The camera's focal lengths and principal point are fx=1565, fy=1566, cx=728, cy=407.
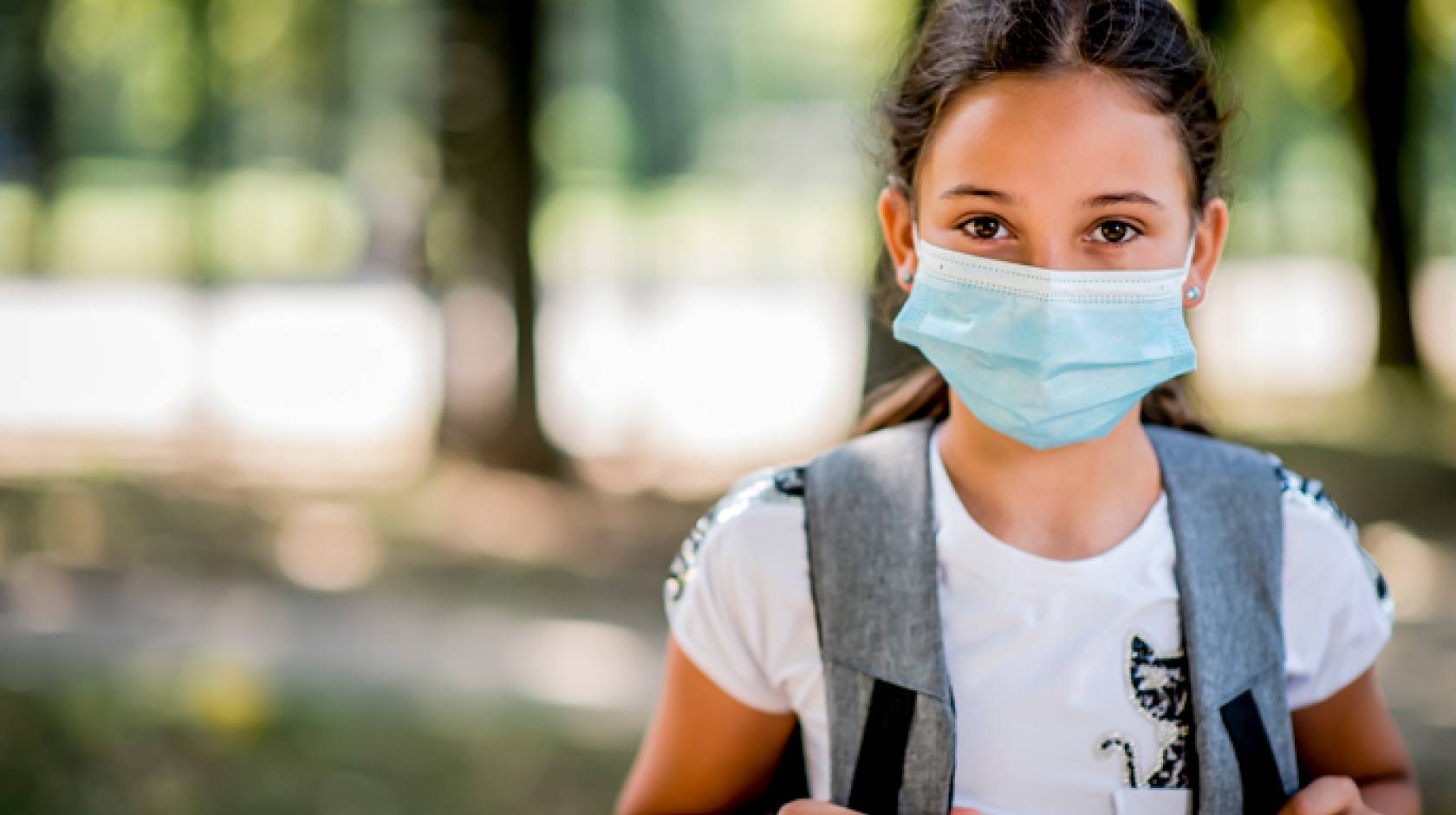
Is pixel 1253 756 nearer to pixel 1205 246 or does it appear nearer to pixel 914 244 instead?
pixel 1205 246

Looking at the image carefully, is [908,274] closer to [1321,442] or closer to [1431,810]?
[1431,810]

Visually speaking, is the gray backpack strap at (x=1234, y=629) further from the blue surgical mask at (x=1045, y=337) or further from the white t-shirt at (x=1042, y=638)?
the blue surgical mask at (x=1045, y=337)

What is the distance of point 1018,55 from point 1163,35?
0.69ft

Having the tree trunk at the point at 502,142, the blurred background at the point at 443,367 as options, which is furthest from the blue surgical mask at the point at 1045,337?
the tree trunk at the point at 502,142

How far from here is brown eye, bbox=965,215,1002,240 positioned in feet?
6.12

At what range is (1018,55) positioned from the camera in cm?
184

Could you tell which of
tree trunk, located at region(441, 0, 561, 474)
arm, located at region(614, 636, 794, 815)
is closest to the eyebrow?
arm, located at region(614, 636, 794, 815)

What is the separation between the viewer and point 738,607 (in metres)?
1.90

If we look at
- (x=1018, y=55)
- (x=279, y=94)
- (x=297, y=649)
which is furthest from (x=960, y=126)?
(x=279, y=94)

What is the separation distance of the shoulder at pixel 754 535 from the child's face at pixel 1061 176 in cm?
37

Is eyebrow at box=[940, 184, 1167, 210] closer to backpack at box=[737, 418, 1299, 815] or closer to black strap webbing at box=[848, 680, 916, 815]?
backpack at box=[737, 418, 1299, 815]

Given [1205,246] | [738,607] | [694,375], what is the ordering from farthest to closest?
[694,375], [1205,246], [738,607]

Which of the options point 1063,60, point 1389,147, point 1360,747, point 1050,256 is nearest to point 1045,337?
point 1050,256

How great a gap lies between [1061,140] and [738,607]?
0.67m
